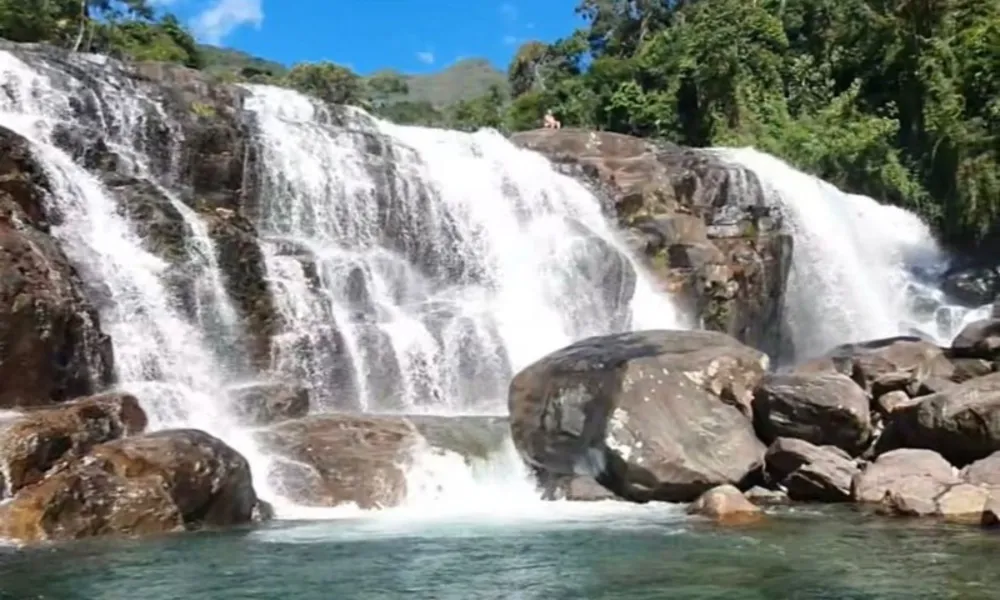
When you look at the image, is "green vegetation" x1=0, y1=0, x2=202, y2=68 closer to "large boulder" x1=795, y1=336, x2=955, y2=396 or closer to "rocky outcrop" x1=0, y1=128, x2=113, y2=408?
"rocky outcrop" x1=0, y1=128, x2=113, y2=408

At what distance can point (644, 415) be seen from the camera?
15.6 m

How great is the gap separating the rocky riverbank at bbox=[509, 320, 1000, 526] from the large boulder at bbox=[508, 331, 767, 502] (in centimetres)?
2

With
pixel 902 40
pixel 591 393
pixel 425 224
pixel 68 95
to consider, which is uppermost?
pixel 902 40

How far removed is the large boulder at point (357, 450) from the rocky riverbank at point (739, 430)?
95 centimetres

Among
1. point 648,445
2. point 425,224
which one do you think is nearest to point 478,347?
point 425,224

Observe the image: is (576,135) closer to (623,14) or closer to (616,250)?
(616,250)

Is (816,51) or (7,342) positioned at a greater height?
(816,51)

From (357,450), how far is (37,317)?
4734 mm

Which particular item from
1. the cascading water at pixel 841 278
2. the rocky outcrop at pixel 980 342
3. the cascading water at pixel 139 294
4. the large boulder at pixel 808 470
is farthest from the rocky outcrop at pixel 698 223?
the cascading water at pixel 139 294

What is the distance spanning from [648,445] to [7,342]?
8673 mm

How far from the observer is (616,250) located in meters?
26.2

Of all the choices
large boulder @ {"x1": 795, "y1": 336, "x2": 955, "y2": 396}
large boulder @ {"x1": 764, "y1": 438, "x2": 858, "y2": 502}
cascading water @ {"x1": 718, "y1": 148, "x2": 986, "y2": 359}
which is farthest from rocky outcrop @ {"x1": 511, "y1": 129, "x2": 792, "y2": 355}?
large boulder @ {"x1": 764, "y1": 438, "x2": 858, "y2": 502}

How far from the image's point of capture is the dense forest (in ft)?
116

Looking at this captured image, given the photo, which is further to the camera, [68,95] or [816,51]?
[816,51]
